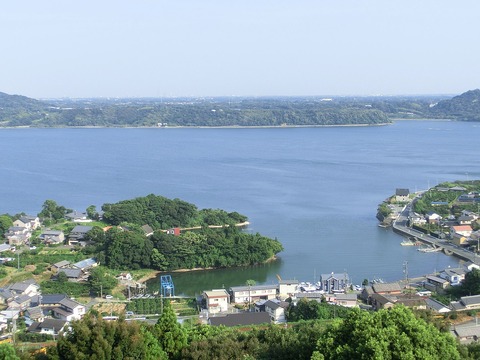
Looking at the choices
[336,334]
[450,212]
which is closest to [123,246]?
[336,334]

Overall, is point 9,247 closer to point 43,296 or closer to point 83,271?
point 83,271

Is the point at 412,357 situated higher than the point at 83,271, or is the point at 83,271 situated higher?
the point at 412,357

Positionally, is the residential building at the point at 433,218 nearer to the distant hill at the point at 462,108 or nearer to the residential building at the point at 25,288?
the residential building at the point at 25,288

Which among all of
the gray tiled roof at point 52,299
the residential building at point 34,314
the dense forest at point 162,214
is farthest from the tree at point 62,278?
the dense forest at point 162,214

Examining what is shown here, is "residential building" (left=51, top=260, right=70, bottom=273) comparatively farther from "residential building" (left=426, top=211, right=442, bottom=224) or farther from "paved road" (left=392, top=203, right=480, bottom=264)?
"residential building" (left=426, top=211, right=442, bottom=224)

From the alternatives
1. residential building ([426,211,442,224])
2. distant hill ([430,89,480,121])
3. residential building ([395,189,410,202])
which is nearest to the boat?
residential building ([426,211,442,224])

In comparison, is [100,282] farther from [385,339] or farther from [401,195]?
[401,195]
